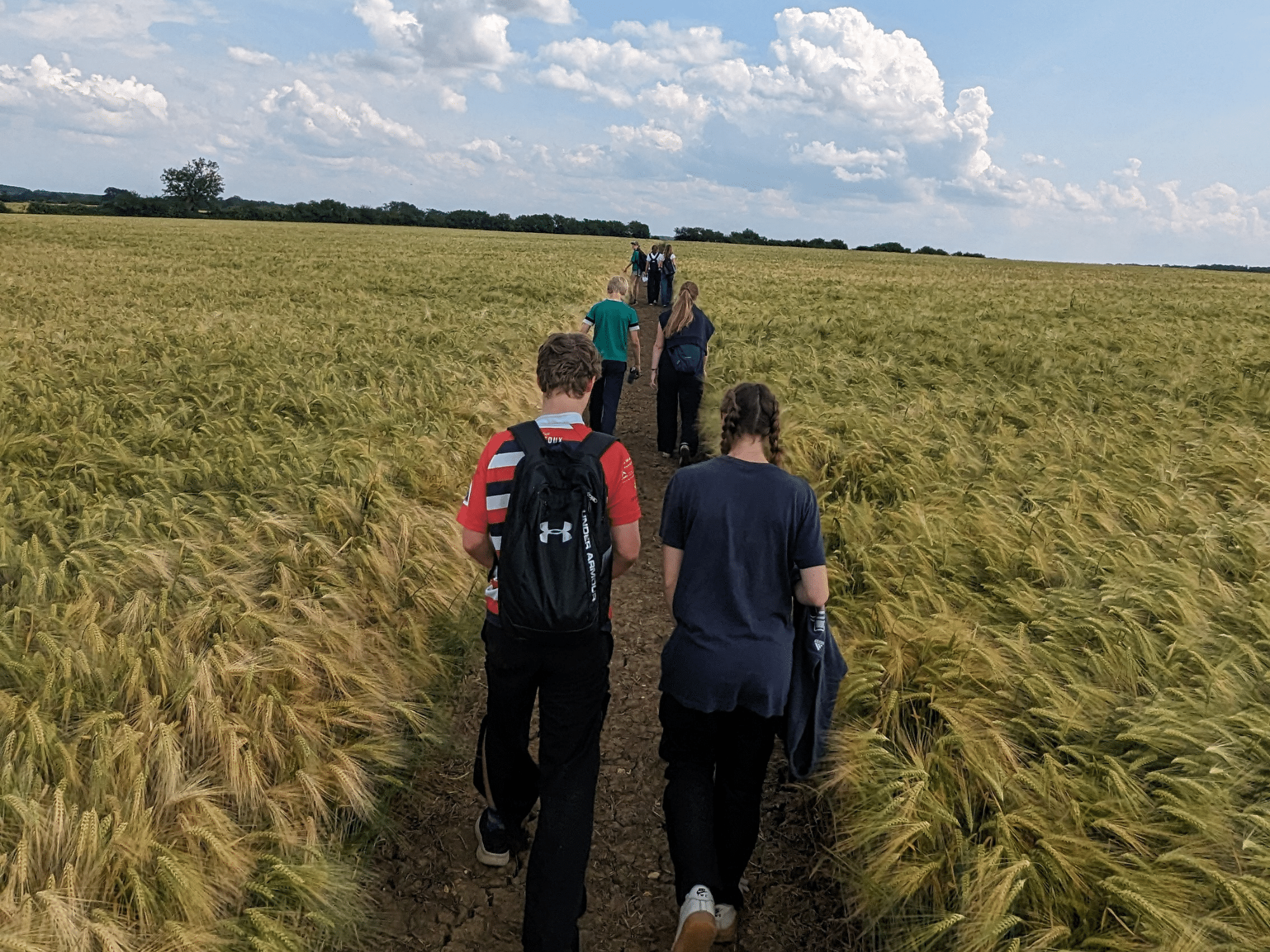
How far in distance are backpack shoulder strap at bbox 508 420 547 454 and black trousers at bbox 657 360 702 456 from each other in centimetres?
598

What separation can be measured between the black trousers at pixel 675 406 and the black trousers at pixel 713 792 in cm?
605

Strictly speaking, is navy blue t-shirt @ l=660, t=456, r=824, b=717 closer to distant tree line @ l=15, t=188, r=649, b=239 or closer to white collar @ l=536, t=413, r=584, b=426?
white collar @ l=536, t=413, r=584, b=426

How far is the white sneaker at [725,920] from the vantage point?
3061 millimetres

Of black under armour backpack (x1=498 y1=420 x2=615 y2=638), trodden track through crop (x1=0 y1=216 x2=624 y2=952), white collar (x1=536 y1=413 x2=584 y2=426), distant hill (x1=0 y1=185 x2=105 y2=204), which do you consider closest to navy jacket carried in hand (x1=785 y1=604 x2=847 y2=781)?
black under armour backpack (x1=498 y1=420 x2=615 y2=638)

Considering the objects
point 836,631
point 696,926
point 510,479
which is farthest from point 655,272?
point 696,926

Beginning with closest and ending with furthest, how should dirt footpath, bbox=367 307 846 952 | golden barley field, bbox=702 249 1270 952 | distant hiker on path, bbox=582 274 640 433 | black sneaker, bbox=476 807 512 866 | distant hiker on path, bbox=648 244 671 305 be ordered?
golden barley field, bbox=702 249 1270 952, dirt footpath, bbox=367 307 846 952, black sneaker, bbox=476 807 512 866, distant hiker on path, bbox=582 274 640 433, distant hiker on path, bbox=648 244 671 305

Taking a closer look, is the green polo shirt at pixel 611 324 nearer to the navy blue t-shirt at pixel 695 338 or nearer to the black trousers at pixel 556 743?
the navy blue t-shirt at pixel 695 338

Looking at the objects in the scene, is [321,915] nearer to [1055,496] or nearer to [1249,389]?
Answer: [1055,496]

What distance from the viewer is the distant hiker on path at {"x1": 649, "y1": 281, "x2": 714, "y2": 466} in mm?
8398

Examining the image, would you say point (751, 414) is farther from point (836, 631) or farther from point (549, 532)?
point (836, 631)

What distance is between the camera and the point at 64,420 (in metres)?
6.90

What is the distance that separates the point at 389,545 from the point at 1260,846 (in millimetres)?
4673

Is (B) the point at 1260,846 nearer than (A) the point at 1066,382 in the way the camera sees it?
Yes

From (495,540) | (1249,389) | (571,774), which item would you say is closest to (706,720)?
(571,774)
